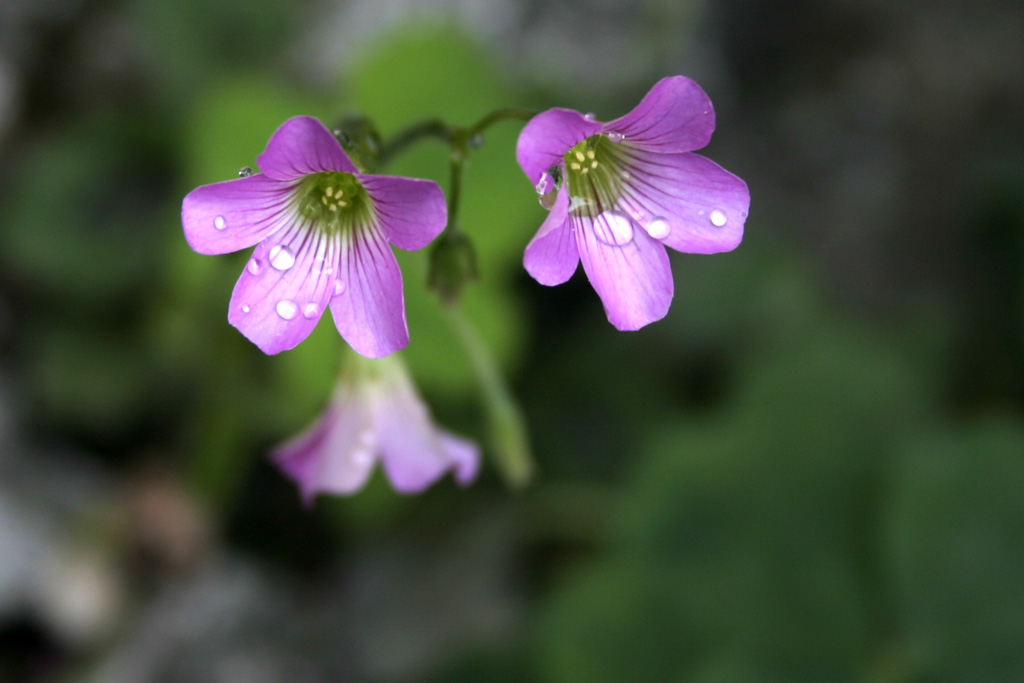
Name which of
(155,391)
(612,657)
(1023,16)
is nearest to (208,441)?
(155,391)

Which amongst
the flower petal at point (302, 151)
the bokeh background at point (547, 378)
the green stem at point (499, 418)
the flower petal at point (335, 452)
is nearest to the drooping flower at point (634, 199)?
the flower petal at point (302, 151)

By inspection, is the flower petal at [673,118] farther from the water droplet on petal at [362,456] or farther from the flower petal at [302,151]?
the water droplet on petal at [362,456]

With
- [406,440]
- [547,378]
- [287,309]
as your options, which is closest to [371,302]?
[287,309]

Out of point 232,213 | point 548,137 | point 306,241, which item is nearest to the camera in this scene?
point 548,137

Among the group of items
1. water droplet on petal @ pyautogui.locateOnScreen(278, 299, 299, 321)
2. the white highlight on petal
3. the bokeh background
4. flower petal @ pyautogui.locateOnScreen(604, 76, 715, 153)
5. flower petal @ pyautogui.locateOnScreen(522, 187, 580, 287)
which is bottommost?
flower petal @ pyautogui.locateOnScreen(522, 187, 580, 287)

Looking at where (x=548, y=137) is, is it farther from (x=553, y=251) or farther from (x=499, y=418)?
(x=499, y=418)

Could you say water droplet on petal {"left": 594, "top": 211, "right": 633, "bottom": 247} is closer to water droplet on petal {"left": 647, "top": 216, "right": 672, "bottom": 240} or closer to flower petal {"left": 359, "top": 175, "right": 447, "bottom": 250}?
water droplet on petal {"left": 647, "top": 216, "right": 672, "bottom": 240}

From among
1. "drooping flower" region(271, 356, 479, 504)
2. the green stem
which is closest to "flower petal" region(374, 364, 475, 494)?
"drooping flower" region(271, 356, 479, 504)
